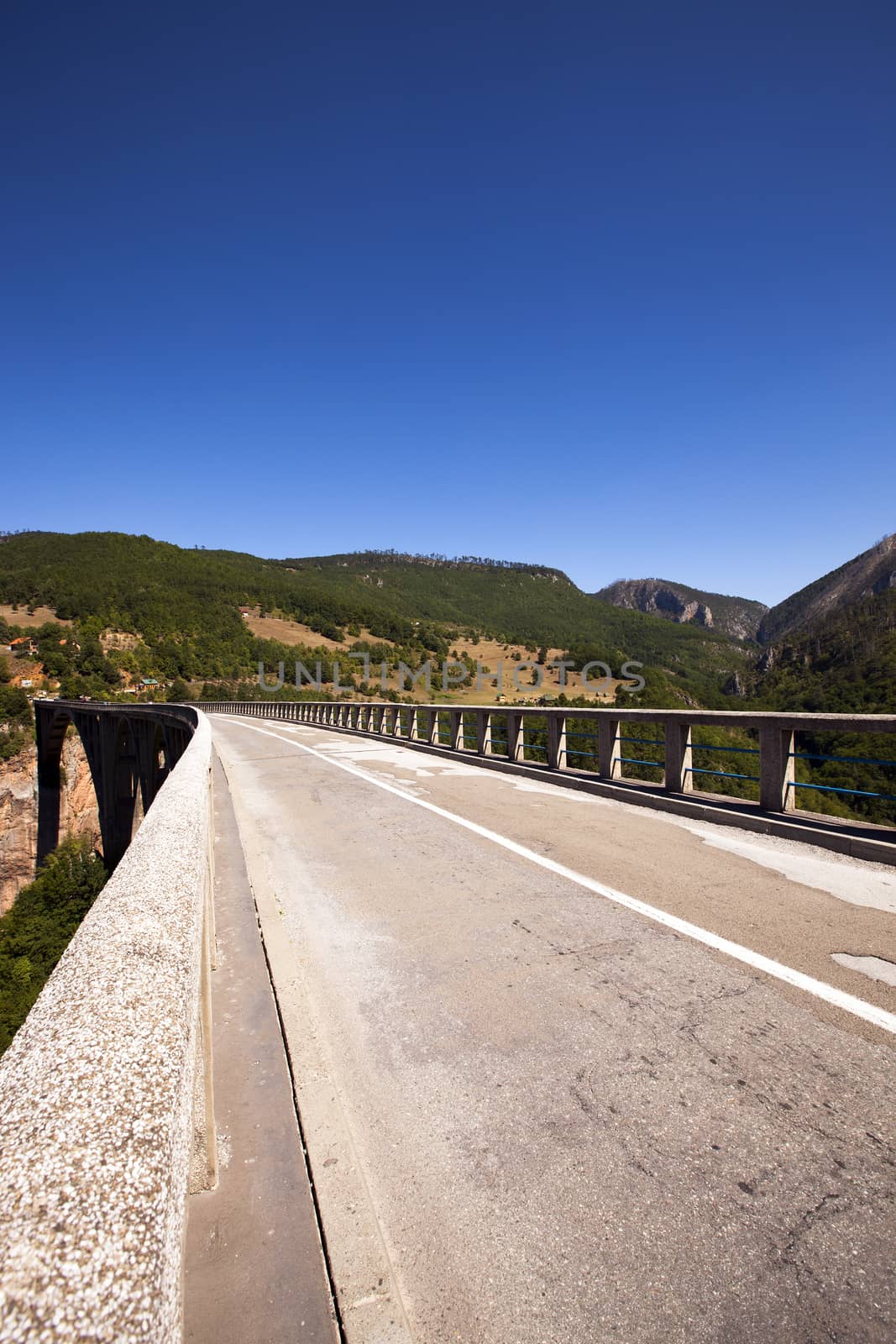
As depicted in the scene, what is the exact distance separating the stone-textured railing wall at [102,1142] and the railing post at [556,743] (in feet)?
36.7

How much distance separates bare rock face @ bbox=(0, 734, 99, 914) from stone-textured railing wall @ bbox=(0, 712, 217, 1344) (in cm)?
4616

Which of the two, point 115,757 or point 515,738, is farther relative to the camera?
point 115,757

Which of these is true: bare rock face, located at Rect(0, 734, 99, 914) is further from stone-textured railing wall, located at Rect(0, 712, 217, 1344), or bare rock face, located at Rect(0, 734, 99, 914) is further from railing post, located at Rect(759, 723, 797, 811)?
stone-textured railing wall, located at Rect(0, 712, 217, 1344)

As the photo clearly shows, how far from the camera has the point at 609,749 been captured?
11250mm

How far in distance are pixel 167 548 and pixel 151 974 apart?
19992 centimetres

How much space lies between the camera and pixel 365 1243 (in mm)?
2180

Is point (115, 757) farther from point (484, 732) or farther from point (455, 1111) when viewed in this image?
point (455, 1111)

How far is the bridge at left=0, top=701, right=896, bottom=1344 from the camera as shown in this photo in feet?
4.10

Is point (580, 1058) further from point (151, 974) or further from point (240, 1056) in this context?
point (151, 974)

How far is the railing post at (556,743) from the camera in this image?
42.6 feet

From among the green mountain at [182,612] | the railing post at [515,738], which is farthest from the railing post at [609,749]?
the green mountain at [182,612]

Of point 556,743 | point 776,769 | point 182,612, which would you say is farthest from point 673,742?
point 182,612

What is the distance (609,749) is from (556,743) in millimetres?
1888

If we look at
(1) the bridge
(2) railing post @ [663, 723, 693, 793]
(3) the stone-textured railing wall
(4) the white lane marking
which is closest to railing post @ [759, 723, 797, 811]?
(2) railing post @ [663, 723, 693, 793]
